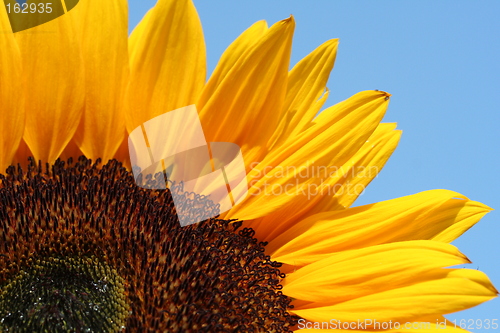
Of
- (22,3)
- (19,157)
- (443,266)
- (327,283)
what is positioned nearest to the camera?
(443,266)

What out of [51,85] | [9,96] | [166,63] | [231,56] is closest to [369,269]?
[231,56]

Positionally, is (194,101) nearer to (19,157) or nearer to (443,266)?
(19,157)

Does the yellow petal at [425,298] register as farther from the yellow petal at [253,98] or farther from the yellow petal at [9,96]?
the yellow petal at [9,96]

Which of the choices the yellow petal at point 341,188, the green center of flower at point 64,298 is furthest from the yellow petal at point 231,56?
the green center of flower at point 64,298

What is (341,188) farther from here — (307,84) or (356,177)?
(307,84)

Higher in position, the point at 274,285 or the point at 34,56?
the point at 34,56

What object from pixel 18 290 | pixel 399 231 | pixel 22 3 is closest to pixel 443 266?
pixel 399 231
